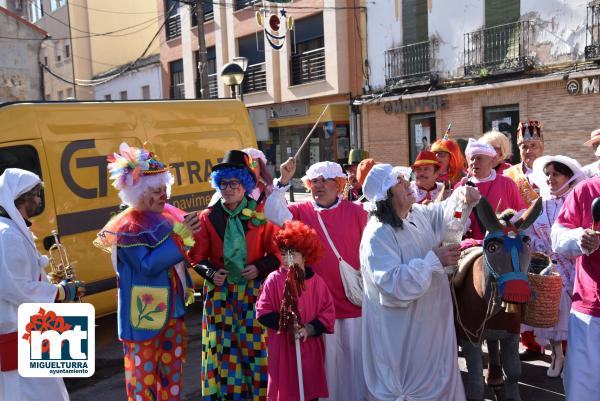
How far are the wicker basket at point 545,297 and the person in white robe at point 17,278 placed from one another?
9.57 ft

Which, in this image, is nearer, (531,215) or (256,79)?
(531,215)

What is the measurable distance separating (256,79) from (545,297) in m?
22.8

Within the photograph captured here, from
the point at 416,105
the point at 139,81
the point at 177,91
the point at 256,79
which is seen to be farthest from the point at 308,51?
the point at 139,81

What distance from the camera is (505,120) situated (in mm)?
16453

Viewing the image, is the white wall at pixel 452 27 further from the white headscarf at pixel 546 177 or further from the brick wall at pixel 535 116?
the white headscarf at pixel 546 177

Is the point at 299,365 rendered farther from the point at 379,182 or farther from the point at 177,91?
the point at 177,91

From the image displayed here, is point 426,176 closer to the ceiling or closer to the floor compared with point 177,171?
closer to the floor

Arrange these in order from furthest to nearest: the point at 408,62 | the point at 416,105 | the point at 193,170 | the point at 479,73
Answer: the point at 408,62 → the point at 416,105 → the point at 479,73 → the point at 193,170

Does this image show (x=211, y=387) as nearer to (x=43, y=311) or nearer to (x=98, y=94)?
(x=43, y=311)

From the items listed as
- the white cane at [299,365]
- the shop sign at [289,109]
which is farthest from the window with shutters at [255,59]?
the white cane at [299,365]

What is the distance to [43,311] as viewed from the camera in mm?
3350

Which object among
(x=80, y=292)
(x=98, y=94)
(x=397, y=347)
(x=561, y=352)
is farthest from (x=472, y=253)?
(x=98, y=94)

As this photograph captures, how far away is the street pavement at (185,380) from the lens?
459 centimetres

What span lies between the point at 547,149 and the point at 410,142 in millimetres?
5111
